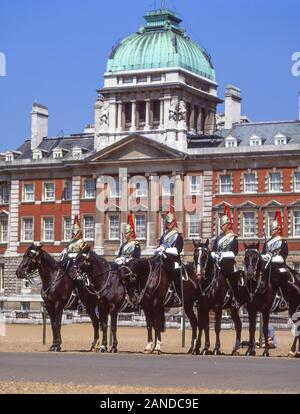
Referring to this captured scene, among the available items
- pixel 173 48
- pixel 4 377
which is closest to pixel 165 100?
pixel 173 48

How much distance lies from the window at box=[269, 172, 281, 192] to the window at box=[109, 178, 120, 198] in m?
11.3

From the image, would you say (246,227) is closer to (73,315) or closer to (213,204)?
(213,204)

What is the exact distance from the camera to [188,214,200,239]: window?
81331 mm

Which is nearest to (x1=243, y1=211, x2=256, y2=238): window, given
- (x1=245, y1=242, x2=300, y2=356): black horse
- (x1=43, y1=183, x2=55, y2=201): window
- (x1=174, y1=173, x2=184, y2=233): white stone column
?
(x1=174, y1=173, x2=184, y2=233): white stone column

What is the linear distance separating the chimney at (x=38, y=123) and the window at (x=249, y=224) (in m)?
Result: 19.6

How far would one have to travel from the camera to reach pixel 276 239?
34.2 m

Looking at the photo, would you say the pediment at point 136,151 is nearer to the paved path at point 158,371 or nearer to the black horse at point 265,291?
the black horse at point 265,291

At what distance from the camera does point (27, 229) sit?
8862 cm

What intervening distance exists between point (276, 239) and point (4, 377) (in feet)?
44.6

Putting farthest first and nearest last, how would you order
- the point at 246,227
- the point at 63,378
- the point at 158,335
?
the point at 246,227
the point at 158,335
the point at 63,378

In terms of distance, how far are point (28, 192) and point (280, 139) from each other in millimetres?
20280

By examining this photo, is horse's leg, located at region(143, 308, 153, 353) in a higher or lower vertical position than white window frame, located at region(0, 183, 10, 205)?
lower

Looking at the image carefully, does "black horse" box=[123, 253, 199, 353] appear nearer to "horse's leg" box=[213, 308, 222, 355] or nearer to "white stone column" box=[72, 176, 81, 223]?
"horse's leg" box=[213, 308, 222, 355]

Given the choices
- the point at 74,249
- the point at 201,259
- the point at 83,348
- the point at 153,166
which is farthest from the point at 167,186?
the point at 201,259
